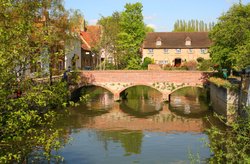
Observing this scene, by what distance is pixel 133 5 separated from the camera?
5609 cm

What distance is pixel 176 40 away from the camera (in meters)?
72.1

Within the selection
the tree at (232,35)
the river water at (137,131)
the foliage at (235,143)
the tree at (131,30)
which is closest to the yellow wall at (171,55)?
the tree at (131,30)

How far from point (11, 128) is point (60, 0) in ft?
92.7

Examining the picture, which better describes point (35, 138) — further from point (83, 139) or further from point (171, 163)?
point (83, 139)

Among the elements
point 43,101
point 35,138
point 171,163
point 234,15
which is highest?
point 234,15

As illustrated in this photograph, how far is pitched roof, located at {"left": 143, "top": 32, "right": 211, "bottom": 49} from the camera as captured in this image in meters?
70.4

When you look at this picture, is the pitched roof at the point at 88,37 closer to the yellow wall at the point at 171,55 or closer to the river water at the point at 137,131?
the yellow wall at the point at 171,55

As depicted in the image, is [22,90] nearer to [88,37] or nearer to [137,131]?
[137,131]

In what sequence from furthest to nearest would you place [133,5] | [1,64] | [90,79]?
[133,5] < [90,79] < [1,64]

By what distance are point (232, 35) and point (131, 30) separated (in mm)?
29987

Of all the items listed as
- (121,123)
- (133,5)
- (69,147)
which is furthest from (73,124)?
(133,5)

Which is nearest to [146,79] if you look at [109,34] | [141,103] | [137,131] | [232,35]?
[141,103]

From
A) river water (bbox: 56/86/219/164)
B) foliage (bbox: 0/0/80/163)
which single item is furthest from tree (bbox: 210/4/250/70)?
foliage (bbox: 0/0/80/163)

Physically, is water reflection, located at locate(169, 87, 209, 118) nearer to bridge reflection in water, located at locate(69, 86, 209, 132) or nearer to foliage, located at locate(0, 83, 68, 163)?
bridge reflection in water, located at locate(69, 86, 209, 132)
